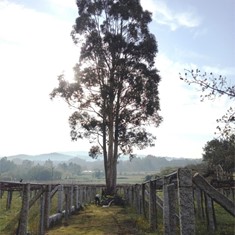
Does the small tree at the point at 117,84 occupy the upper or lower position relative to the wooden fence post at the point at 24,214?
upper

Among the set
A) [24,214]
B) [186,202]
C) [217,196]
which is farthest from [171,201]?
[24,214]

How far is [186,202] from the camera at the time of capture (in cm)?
498

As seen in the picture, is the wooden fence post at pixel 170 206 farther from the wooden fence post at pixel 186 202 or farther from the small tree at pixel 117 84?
the small tree at pixel 117 84

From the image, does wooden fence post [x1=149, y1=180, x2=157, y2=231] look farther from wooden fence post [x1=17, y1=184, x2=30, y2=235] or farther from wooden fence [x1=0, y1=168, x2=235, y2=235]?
wooden fence post [x1=17, y1=184, x2=30, y2=235]

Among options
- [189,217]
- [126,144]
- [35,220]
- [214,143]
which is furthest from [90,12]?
[214,143]

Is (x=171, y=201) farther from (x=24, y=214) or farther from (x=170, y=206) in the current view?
(x=24, y=214)

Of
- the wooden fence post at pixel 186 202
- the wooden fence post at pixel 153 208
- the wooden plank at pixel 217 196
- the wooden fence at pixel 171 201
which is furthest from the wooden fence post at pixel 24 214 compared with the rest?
the wooden plank at pixel 217 196

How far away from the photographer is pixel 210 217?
30.9 feet

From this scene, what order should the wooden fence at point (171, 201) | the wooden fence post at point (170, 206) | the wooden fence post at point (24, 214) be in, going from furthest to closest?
the wooden fence post at point (24, 214) < the wooden fence post at point (170, 206) < the wooden fence at point (171, 201)

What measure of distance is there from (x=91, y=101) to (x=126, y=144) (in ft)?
14.6

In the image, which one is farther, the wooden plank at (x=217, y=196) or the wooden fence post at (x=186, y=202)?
the wooden fence post at (x=186, y=202)

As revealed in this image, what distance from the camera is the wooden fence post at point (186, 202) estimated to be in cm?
486

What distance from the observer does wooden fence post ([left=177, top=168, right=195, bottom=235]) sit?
16.0 feet

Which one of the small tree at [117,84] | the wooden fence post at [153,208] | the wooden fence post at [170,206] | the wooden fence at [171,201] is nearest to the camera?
A: the wooden fence at [171,201]
